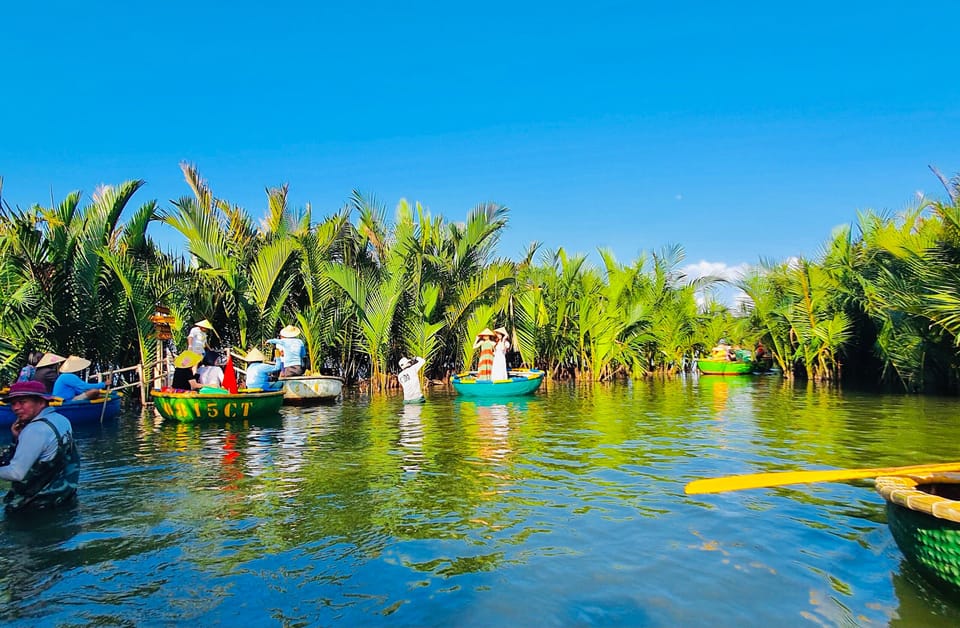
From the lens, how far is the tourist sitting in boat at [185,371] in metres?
14.5

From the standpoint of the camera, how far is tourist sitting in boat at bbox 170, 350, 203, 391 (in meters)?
14.5

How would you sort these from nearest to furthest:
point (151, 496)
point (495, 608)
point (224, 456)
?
1. point (495, 608)
2. point (151, 496)
3. point (224, 456)

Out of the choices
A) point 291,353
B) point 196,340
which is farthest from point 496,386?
point 196,340

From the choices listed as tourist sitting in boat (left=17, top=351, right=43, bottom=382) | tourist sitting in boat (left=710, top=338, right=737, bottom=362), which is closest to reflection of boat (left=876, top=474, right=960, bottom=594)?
tourist sitting in boat (left=17, top=351, right=43, bottom=382)

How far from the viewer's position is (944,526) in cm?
405

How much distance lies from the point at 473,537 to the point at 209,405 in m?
9.55

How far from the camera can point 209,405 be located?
13492 millimetres

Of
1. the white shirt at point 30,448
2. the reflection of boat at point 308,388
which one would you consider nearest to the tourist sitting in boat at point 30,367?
the reflection of boat at point 308,388

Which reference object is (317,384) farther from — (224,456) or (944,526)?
(944,526)

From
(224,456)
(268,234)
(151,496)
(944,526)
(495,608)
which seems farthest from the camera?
(268,234)

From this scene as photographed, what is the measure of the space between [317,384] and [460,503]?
1168 centimetres

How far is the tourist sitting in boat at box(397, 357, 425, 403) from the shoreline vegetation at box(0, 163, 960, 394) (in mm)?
4046

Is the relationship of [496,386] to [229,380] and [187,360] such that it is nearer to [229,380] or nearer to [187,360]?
[229,380]

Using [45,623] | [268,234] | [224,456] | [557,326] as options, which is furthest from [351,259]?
[45,623]
